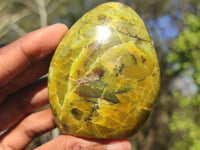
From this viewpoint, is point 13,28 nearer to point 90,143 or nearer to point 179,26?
point 90,143

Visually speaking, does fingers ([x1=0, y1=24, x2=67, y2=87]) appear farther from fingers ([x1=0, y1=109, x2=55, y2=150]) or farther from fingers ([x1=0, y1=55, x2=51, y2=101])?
fingers ([x1=0, y1=109, x2=55, y2=150])

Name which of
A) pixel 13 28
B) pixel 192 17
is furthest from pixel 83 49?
pixel 192 17

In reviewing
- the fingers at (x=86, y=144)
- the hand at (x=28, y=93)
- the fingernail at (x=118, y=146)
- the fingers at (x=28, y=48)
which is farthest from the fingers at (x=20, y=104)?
the fingernail at (x=118, y=146)

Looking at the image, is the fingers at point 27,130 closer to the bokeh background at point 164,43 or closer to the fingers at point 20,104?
the fingers at point 20,104

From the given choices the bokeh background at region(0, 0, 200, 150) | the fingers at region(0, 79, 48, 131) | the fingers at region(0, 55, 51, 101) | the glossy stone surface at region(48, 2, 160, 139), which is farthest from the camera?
the bokeh background at region(0, 0, 200, 150)

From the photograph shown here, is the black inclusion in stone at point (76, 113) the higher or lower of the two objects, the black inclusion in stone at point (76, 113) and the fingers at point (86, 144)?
the higher

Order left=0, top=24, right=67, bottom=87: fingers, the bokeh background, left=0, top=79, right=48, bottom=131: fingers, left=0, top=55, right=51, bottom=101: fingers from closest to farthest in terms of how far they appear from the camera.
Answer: left=0, top=24, right=67, bottom=87: fingers, left=0, top=55, right=51, bottom=101: fingers, left=0, top=79, right=48, bottom=131: fingers, the bokeh background

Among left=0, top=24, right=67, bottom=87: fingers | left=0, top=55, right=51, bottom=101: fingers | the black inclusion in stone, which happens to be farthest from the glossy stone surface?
left=0, top=55, right=51, bottom=101: fingers
